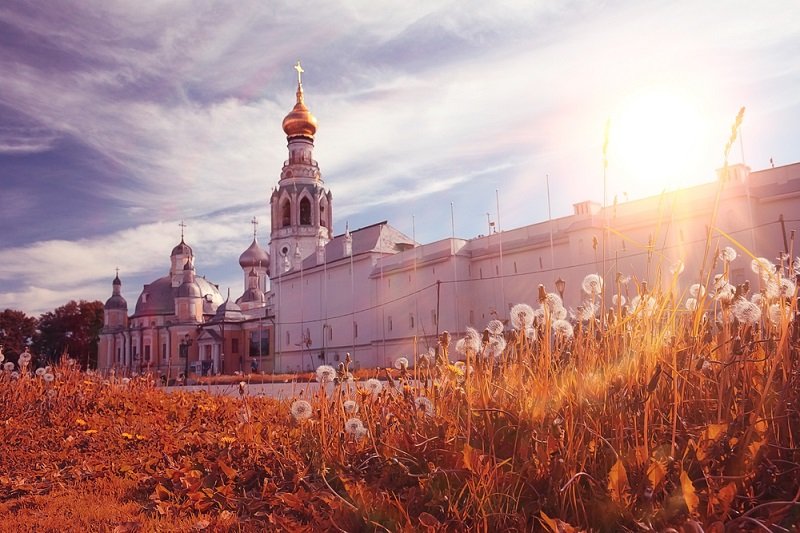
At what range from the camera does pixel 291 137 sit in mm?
68938

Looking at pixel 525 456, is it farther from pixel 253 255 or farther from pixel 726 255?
pixel 253 255

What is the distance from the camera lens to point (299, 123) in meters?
68.3

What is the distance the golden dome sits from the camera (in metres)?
68.3

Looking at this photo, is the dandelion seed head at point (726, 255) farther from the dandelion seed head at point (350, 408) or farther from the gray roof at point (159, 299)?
the gray roof at point (159, 299)

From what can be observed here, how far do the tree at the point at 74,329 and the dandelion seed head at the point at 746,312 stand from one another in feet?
245

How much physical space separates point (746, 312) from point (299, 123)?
67112 millimetres

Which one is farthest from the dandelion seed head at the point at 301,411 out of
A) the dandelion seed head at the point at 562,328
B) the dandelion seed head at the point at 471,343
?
the dandelion seed head at the point at 562,328

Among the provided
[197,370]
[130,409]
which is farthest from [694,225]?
[197,370]

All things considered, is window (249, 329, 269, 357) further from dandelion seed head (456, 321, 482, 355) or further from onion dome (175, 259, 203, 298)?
dandelion seed head (456, 321, 482, 355)

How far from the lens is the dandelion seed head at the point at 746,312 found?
3596 mm

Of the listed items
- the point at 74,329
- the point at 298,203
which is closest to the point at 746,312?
the point at 298,203

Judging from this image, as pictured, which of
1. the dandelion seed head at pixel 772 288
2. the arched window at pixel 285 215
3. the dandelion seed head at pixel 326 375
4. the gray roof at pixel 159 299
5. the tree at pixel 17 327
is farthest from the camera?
the gray roof at pixel 159 299

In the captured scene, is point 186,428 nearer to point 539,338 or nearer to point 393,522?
point 539,338

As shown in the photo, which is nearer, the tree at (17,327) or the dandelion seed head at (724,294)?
the dandelion seed head at (724,294)
